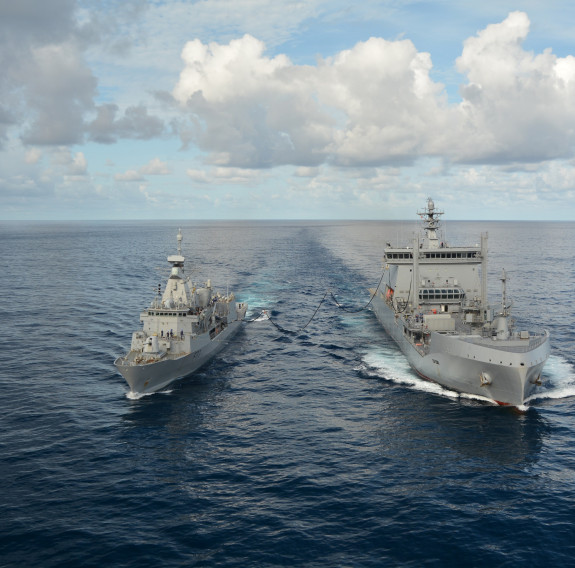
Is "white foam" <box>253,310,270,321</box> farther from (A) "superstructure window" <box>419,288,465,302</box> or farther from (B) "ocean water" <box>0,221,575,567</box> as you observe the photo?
(A) "superstructure window" <box>419,288,465,302</box>

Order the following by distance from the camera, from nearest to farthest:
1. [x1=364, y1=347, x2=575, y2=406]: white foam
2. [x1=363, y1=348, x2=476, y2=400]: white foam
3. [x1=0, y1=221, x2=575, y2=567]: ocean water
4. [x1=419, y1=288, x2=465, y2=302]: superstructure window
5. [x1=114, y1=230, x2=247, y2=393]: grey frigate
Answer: [x1=0, y1=221, x2=575, y2=567]: ocean water, [x1=364, y1=347, x2=575, y2=406]: white foam, [x1=114, y1=230, x2=247, y2=393]: grey frigate, [x1=363, y1=348, x2=476, y2=400]: white foam, [x1=419, y1=288, x2=465, y2=302]: superstructure window

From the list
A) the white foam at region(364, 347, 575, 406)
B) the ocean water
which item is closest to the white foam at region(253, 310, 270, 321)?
the ocean water

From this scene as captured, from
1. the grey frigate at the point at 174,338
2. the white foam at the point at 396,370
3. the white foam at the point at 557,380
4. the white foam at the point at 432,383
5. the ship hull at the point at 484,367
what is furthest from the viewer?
the white foam at the point at 396,370

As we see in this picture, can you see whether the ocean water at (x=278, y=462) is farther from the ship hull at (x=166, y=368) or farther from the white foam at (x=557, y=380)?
the ship hull at (x=166, y=368)

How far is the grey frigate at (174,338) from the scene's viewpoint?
4131 centimetres

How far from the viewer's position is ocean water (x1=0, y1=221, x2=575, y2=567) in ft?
73.3

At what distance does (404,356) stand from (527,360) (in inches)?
698

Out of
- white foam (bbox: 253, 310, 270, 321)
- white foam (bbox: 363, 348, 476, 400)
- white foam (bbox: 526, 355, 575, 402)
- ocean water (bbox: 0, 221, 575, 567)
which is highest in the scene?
white foam (bbox: 253, 310, 270, 321)

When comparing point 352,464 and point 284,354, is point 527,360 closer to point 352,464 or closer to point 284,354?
point 352,464

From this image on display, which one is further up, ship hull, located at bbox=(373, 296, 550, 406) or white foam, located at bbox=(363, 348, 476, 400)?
ship hull, located at bbox=(373, 296, 550, 406)

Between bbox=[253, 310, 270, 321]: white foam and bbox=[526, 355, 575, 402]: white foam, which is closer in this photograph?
bbox=[526, 355, 575, 402]: white foam

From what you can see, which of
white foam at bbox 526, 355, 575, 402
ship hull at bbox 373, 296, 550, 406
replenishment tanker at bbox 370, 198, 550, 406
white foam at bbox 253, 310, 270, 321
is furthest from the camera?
white foam at bbox 253, 310, 270, 321

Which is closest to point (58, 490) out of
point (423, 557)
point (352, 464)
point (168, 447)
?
point (168, 447)

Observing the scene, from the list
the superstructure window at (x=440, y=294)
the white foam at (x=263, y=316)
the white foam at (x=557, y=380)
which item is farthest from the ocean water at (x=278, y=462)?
the white foam at (x=263, y=316)
